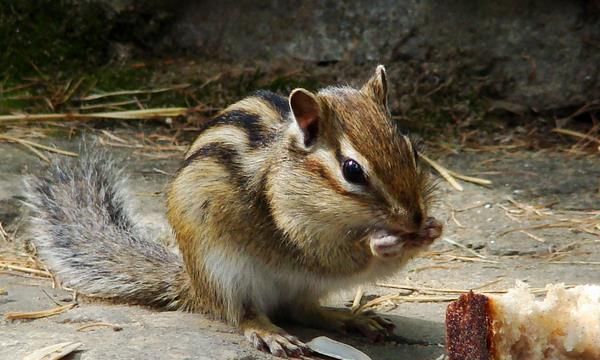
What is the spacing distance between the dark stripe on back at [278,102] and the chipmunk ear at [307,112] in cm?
18

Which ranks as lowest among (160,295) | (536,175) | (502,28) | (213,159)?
(160,295)

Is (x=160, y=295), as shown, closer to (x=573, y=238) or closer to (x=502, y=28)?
(x=573, y=238)

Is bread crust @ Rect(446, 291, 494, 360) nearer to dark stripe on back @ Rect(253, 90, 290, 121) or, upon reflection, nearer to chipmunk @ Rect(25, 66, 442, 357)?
chipmunk @ Rect(25, 66, 442, 357)

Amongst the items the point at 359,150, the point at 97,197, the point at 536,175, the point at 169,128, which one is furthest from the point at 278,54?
the point at 359,150

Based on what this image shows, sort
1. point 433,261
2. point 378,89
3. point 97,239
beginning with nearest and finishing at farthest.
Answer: point 378,89
point 97,239
point 433,261

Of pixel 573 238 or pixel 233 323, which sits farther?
pixel 573 238

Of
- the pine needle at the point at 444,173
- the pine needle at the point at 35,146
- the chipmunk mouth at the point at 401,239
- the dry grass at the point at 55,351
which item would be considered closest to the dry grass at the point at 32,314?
the dry grass at the point at 55,351

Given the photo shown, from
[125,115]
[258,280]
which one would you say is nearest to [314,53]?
[125,115]

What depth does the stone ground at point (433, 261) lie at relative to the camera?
306cm

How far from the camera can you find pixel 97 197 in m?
4.07

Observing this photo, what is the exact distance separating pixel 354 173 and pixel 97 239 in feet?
4.17

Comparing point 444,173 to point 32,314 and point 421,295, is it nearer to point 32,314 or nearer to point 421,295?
point 421,295

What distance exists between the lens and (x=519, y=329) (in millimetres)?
2828

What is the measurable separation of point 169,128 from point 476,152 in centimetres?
160
